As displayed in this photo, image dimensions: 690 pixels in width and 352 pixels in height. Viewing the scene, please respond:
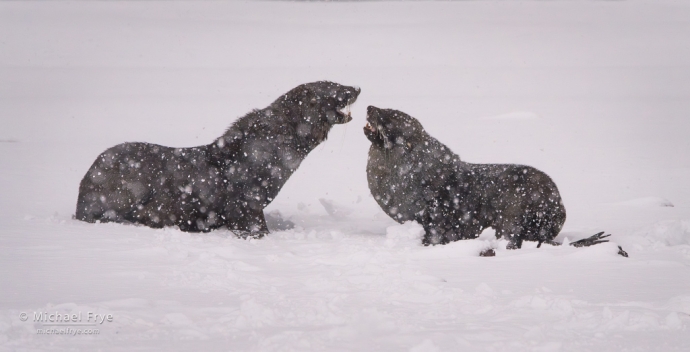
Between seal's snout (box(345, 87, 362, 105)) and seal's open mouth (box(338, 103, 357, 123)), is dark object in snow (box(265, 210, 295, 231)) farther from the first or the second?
seal's snout (box(345, 87, 362, 105))

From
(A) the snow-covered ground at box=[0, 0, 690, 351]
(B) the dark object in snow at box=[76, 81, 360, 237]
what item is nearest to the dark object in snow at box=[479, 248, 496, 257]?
(A) the snow-covered ground at box=[0, 0, 690, 351]

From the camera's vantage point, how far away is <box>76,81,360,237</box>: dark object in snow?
22.6 ft

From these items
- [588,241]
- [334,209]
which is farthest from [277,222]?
[588,241]

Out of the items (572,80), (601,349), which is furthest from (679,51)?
(601,349)

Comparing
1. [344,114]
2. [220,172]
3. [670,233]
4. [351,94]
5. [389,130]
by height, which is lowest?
[670,233]

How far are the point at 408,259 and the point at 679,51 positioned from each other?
2161 centimetres

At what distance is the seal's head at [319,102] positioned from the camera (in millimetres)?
7452

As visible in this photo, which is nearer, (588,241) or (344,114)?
(588,241)

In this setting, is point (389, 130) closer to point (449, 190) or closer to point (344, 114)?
point (344, 114)

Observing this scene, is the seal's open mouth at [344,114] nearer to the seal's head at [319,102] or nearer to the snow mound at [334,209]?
the seal's head at [319,102]

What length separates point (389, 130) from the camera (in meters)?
7.49

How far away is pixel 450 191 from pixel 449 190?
0.06ft

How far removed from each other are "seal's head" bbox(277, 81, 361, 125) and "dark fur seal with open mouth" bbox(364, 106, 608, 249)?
0.35 m

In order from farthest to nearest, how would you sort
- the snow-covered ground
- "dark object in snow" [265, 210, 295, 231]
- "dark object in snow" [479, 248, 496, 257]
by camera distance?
1. "dark object in snow" [265, 210, 295, 231]
2. "dark object in snow" [479, 248, 496, 257]
3. the snow-covered ground
